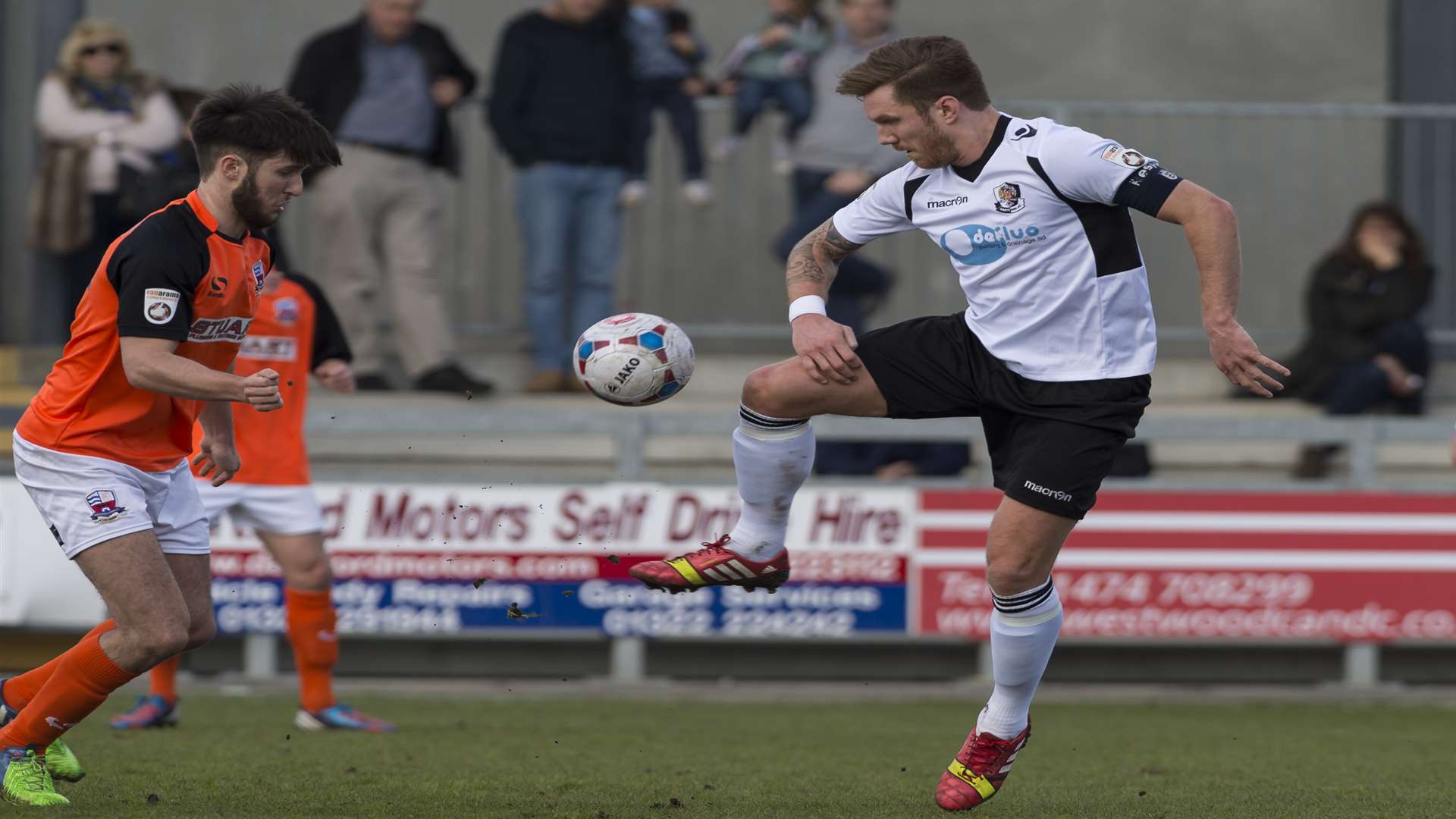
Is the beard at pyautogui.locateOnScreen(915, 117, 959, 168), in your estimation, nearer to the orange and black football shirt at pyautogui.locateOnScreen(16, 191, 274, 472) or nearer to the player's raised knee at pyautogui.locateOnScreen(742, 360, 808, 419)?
the player's raised knee at pyautogui.locateOnScreen(742, 360, 808, 419)

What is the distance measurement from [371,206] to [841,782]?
5.36 meters

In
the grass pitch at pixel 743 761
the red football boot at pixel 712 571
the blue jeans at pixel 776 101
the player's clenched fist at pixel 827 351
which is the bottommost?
the grass pitch at pixel 743 761

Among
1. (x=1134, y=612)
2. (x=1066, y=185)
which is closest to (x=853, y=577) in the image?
(x=1134, y=612)

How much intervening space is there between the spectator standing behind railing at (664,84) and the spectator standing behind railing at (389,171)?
0.95m

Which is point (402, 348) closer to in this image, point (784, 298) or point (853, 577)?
point (784, 298)

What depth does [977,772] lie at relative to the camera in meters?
5.66

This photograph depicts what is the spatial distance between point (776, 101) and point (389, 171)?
2.16 metres

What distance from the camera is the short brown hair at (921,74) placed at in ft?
17.7

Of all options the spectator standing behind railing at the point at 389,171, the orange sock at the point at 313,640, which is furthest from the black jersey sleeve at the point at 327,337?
the spectator standing behind railing at the point at 389,171

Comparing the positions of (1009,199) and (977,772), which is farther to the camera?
(977,772)

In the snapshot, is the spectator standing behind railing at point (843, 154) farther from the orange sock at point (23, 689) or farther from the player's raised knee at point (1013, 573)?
the orange sock at point (23, 689)

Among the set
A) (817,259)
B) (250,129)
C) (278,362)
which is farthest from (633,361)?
(278,362)

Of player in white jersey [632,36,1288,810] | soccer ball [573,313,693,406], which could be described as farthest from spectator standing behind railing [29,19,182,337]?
player in white jersey [632,36,1288,810]

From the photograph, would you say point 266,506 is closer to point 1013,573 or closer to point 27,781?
point 27,781
